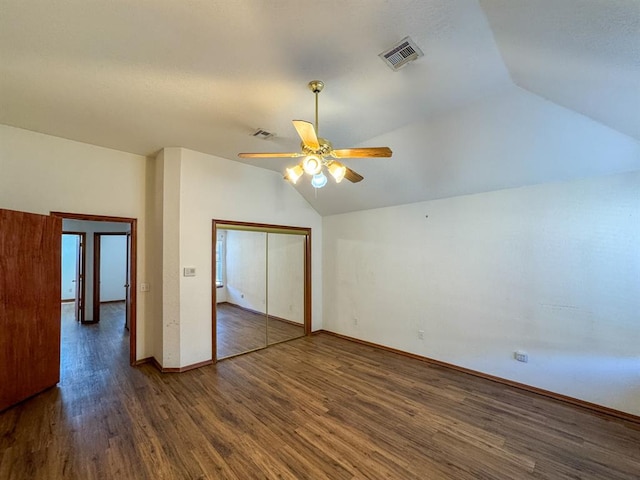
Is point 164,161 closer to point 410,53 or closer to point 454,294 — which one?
point 410,53

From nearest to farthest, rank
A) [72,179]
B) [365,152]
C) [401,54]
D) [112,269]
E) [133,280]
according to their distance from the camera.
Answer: [401,54] < [365,152] < [72,179] < [133,280] < [112,269]

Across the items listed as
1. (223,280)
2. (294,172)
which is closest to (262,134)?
(294,172)

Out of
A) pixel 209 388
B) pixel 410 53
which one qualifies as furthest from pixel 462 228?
→ pixel 209 388

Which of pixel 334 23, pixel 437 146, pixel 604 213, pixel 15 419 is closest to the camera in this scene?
pixel 334 23

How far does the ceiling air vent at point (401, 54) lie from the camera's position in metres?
Answer: 1.86

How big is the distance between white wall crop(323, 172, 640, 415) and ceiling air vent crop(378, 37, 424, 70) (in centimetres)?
232

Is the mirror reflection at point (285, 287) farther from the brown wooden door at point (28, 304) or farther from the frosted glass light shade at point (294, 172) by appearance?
the brown wooden door at point (28, 304)

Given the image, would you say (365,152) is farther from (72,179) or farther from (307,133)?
(72,179)

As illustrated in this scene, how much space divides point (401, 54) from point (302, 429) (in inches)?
128

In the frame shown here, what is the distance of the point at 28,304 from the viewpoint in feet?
9.70

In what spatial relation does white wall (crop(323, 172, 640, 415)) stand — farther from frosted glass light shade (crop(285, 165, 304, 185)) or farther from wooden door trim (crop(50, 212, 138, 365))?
→ wooden door trim (crop(50, 212, 138, 365))

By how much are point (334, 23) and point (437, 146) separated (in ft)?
6.65

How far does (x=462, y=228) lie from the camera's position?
379cm

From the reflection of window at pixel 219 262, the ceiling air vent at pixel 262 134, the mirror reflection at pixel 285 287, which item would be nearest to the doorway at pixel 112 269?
the reflection of window at pixel 219 262
